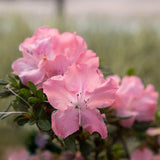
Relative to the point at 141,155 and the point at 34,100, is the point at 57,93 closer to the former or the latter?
the point at 34,100

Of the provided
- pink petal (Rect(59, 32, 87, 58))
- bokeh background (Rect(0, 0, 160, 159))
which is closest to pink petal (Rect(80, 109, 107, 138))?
pink petal (Rect(59, 32, 87, 58))

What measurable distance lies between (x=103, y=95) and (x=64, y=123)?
0.07 meters

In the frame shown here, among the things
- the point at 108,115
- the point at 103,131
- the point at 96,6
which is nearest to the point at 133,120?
the point at 108,115

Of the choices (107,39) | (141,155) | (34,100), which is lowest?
(107,39)

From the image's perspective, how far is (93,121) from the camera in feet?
1.36

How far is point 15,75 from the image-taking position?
20.1 inches

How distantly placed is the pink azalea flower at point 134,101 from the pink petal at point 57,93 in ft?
0.57

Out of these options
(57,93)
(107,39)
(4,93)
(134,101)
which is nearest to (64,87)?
(57,93)

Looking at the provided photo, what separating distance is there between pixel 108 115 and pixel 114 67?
1.17 m

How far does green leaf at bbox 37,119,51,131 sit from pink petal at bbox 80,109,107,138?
0.16 feet

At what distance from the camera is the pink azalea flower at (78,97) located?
0.40 meters

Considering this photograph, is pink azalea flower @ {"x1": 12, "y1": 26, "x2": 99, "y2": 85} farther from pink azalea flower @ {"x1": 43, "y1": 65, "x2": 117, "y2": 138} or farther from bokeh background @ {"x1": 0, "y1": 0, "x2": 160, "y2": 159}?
bokeh background @ {"x1": 0, "y1": 0, "x2": 160, "y2": 159}

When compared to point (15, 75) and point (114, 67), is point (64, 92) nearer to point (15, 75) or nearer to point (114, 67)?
point (15, 75)

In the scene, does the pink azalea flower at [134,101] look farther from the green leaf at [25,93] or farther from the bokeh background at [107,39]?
the bokeh background at [107,39]
